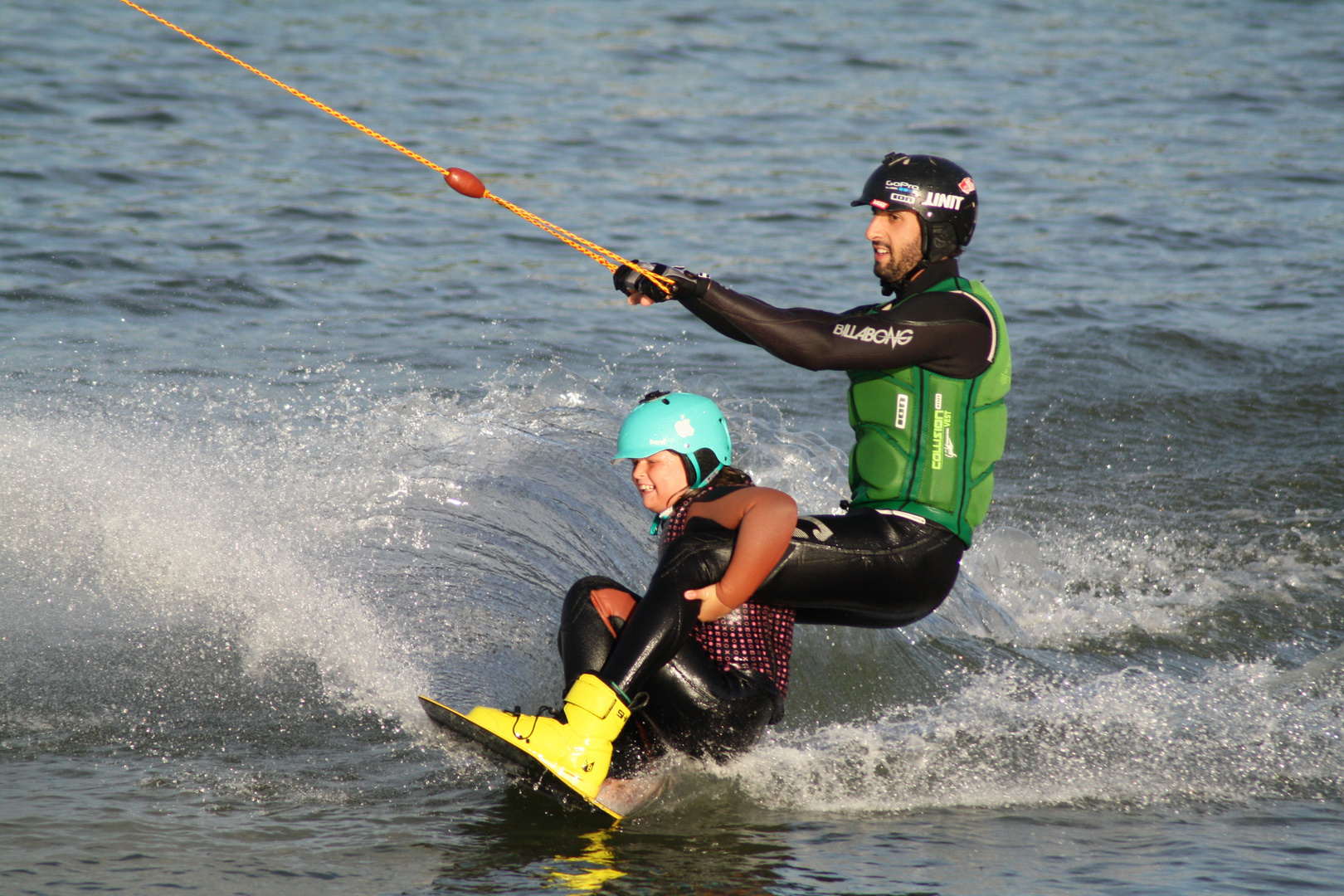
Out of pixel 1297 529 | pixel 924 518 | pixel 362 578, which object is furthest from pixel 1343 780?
pixel 362 578

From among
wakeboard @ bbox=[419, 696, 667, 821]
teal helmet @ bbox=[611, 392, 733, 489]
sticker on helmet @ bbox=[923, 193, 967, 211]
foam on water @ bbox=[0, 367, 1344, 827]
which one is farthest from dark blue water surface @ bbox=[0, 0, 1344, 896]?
sticker on helmet @ bbox=[923, 193, 967, 211]

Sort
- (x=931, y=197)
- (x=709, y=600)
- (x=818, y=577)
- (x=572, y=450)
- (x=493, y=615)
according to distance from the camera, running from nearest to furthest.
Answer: (x=709, y=600)
(x=818, y=577)
(x=931, y=197)
(x=493, y=615)
(x=572, y=450)

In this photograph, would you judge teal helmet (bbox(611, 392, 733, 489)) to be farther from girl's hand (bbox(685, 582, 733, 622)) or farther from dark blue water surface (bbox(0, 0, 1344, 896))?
dark blue water surface (bbox(0, 0, 1344, 896))

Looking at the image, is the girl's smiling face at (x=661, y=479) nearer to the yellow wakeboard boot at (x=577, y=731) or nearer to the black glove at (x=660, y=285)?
the black glove at (x=660, y=285)

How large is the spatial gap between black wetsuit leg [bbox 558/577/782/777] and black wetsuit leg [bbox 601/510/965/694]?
12 cm

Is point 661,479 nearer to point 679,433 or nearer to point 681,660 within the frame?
point 679,433

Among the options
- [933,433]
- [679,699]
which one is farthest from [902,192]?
[679,699]

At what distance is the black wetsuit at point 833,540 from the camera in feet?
13.7

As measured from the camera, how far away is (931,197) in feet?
14.9

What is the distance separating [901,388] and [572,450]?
12.0 ft

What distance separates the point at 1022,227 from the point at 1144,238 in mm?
1388

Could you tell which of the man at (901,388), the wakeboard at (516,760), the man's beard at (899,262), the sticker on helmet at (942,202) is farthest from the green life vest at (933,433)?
the wakeboard at (516,760)

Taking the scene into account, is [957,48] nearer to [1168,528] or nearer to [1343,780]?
[1168,528]

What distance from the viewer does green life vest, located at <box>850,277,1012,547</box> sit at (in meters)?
4.43
